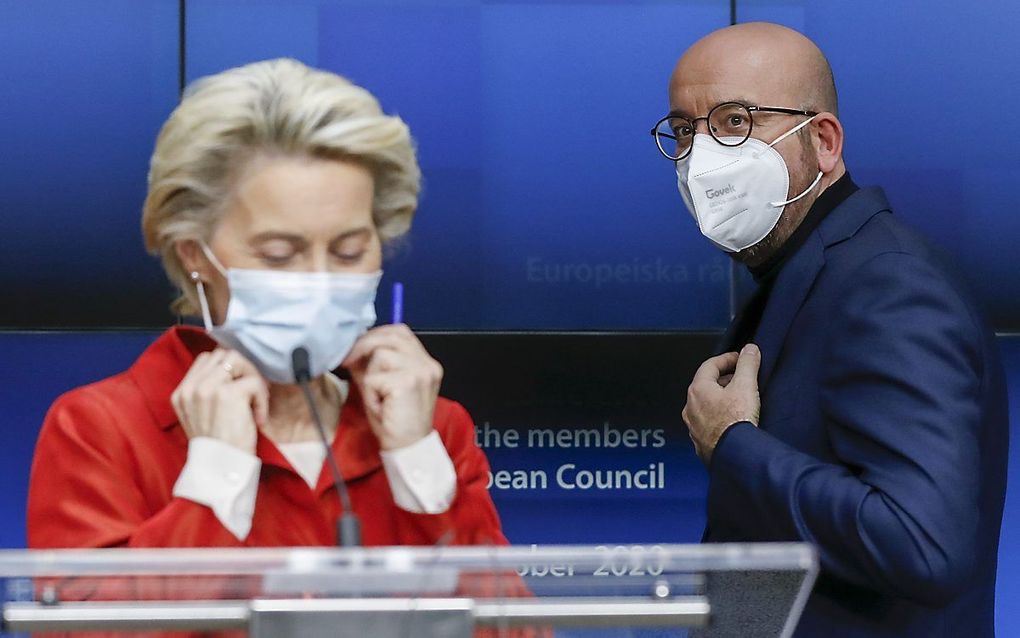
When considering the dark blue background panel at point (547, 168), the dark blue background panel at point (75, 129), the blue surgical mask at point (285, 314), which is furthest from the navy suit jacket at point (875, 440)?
the dark blue background panel at point (75, 129)

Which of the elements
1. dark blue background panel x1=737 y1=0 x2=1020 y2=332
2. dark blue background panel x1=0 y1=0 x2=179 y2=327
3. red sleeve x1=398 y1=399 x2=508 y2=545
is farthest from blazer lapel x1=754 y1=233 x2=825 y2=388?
dark blue background panel x1=0 y1=0 x2=179 y2=327

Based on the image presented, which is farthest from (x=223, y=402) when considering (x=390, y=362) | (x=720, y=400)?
(x=720, y=400)

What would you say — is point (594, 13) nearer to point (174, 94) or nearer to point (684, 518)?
point (174, 94)

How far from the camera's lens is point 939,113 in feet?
11.9

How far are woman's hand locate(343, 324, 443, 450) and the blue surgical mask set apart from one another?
74 mm

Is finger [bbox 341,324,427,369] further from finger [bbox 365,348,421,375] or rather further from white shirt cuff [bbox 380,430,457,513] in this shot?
white shirt cuff [bbox 380,430,457,513]

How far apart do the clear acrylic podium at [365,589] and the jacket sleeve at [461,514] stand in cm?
49

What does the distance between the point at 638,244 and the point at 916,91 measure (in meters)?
0.76

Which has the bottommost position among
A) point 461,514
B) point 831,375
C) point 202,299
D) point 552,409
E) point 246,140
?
point 552,409

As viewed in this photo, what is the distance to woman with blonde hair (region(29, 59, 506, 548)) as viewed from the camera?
6.46 feet

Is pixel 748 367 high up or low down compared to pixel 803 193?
down

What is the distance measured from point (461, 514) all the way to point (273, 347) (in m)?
0.34

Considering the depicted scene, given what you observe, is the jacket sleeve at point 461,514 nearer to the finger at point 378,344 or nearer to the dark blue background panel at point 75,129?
the finger at point 378,344

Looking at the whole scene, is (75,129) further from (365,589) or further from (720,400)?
(365,589)
